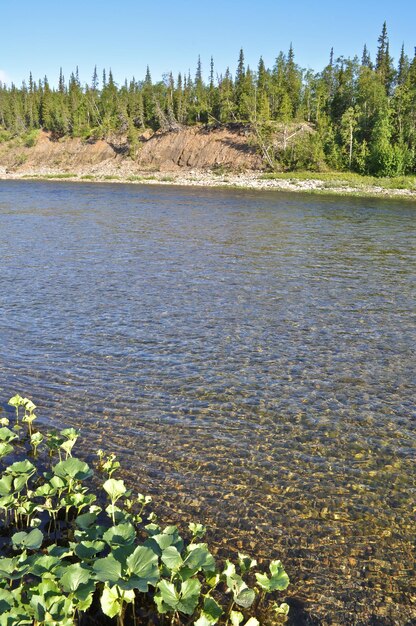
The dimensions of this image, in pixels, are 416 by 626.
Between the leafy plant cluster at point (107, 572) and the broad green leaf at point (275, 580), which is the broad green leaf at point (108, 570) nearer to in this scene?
the leafy plant cluster at point (107, 572)

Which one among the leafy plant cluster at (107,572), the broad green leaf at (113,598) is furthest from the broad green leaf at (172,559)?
the broad green leaf at (113,598)

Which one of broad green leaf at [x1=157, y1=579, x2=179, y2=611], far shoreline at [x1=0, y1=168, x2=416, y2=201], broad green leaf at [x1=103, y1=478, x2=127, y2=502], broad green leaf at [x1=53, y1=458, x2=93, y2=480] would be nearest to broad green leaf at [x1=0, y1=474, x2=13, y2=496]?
broad green leaf at [x1=53, y1=458, x2=93, y2=480]

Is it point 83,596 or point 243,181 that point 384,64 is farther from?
point 83,596

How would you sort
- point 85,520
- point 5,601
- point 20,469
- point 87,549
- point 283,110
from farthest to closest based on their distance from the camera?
point 283,110 < point 20,469 < point 85,520 < point 87,549 < point 5,601

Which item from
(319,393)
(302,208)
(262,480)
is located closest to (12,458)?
(262,480)

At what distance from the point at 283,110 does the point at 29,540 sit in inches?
4150

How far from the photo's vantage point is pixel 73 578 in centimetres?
418

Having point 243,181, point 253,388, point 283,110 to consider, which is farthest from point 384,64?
point 253,388

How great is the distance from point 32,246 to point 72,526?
22.2 metres

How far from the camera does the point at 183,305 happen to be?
52.1 ft

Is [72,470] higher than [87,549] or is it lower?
higher

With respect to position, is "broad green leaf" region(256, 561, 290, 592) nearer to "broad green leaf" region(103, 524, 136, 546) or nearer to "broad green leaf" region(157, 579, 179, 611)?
"broad green leaf" region(157, 579, 179, 611)

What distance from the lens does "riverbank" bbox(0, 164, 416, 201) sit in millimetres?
67188

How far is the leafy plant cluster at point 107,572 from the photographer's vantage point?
160 inches
